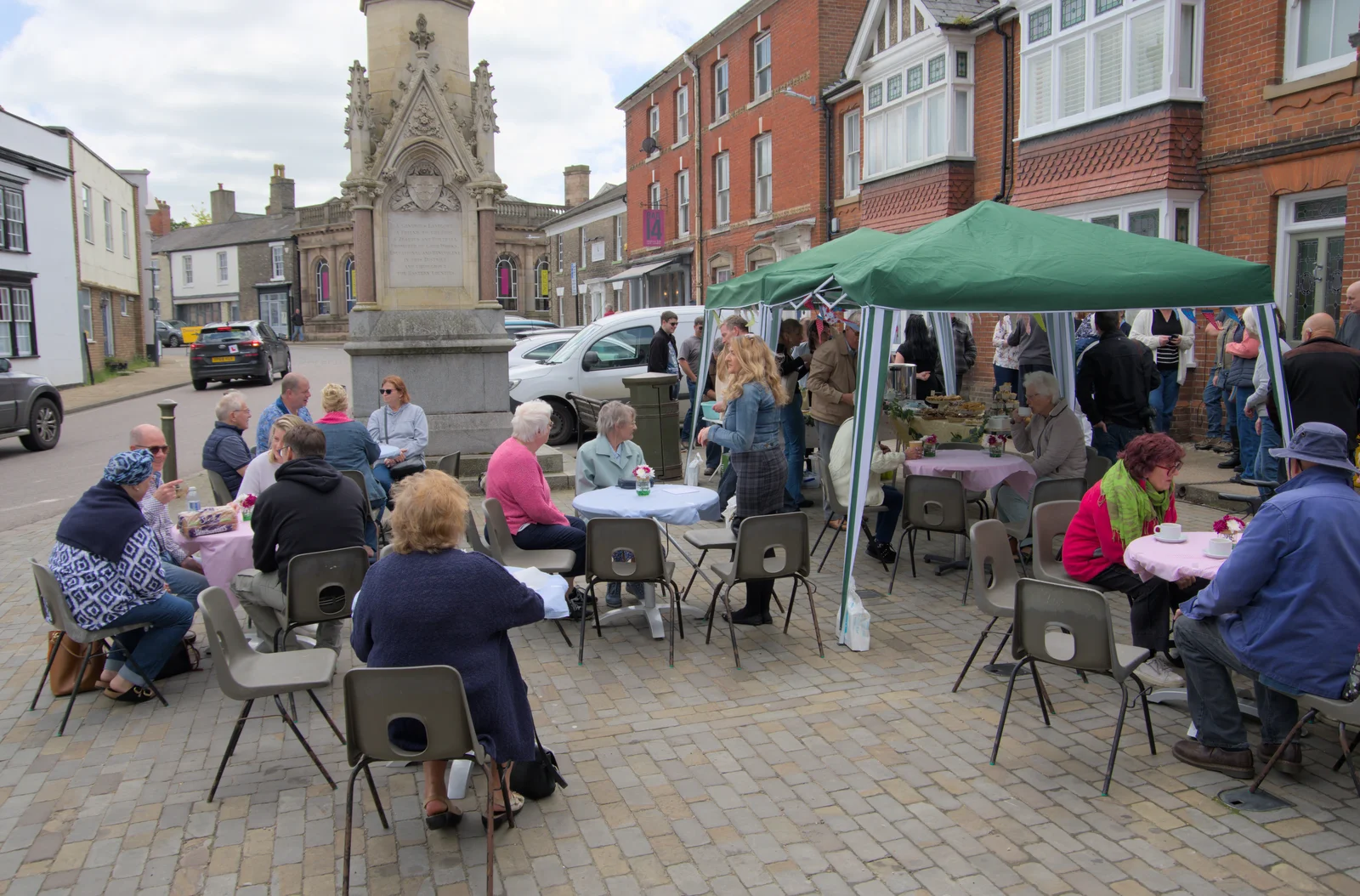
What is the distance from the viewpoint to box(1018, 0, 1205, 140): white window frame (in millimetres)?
12695

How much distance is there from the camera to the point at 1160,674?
5.16 meters

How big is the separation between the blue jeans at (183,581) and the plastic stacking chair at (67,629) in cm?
31

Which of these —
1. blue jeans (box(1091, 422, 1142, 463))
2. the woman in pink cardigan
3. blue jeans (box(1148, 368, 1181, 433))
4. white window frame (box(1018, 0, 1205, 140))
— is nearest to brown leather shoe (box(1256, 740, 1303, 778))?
the woman in pink cardigan

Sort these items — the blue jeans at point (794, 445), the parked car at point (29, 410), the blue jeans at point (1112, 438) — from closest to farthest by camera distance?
the blue jeans at point (1112, 438) → the blue jeans at point (794, 445) → the parked car at point (29, 410)

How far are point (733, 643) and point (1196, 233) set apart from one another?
34.3ft

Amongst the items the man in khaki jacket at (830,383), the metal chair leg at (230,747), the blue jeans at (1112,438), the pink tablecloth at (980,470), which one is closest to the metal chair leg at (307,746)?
the metal chair leg at (230,747)

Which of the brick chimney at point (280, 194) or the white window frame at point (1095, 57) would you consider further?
the brick chimney at point (280, 194)

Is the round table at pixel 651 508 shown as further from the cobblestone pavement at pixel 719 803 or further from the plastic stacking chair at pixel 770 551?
the cobblestone pavement at pixel 719 803

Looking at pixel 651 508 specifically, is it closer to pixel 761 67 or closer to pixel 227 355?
pixel 761 67

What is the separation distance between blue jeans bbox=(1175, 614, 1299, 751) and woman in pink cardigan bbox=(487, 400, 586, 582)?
3304 millimetres

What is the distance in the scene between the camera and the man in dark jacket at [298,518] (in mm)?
5188

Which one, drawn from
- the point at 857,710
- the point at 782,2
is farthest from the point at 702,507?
the point at 782,2

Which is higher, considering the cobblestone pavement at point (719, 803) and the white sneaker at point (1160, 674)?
the white sneaker at point (1160, 674)

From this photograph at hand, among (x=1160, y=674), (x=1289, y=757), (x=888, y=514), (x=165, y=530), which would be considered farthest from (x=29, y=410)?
(x=1289, y=757)
